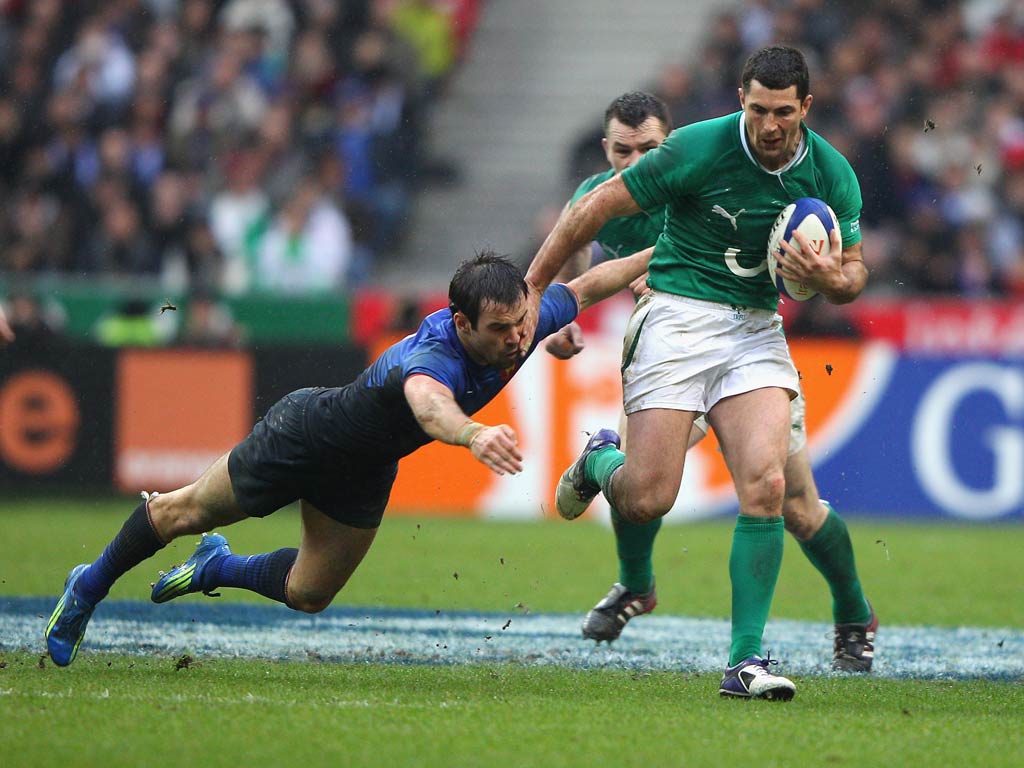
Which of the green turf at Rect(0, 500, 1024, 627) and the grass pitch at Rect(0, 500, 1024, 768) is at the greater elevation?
the grass pitch at Rect(0, 500, 1024, 768)

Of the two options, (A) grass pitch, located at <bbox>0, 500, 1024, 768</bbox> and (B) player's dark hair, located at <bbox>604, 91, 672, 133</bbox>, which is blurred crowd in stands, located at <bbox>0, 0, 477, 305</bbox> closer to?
(A) grass pitch, located at <bbox>0, 500, 1024, 768</bbox>

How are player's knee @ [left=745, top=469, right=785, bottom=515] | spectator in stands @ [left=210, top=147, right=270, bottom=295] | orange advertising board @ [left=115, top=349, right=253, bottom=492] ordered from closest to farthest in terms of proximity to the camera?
1. player's knee @ [left=745, top=469, right=785, bottom=515]
2. orange advertising board @ [left=115, top=349, right=253, bottom=492]
3. spectator in stands @ [left=210, top=147, right=270, bottom=295]

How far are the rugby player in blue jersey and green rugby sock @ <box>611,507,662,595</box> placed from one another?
1.34m

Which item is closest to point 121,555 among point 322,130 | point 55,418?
point 55,418

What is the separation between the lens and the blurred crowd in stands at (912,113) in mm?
15438

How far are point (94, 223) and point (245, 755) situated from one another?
12127 millimetres

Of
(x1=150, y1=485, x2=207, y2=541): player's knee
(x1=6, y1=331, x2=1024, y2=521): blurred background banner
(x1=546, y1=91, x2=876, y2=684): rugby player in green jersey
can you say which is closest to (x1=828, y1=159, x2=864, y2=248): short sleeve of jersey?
(x1=546, y1=91, x2=876, y2=684): rugby player in green jersey

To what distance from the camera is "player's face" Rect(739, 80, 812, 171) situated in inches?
229

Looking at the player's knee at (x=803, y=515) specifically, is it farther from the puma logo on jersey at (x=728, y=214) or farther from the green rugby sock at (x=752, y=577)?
the puma logo on jersey at (x=728, y=214)

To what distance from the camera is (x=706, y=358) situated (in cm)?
623

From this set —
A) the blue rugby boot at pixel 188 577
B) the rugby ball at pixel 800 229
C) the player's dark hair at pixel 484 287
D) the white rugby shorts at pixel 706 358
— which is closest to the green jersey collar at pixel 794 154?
the rugby ball at pixel 800 229

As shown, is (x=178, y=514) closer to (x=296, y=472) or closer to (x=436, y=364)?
(x=296, y=472)

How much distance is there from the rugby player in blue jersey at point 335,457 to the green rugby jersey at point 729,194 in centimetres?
56

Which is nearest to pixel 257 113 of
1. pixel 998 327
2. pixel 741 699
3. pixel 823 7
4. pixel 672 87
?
pixel 672 87
